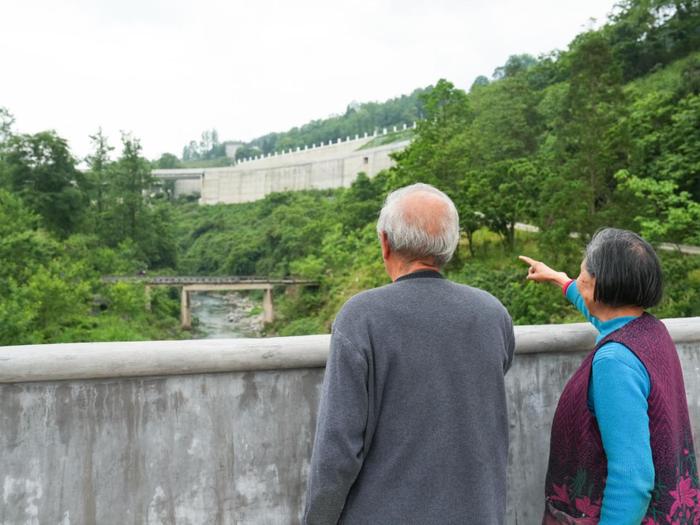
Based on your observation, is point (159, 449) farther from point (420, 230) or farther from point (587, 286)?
point (587, 286)

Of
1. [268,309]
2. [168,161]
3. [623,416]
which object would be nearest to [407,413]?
[623,416]

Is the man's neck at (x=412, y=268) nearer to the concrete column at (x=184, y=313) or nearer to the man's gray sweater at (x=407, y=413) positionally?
the man's gray sweater at (x=407, y=413)

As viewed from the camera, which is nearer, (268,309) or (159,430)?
(159,430)

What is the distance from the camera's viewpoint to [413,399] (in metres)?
1.67

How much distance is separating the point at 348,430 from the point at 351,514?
25cm

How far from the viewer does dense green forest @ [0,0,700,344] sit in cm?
1780

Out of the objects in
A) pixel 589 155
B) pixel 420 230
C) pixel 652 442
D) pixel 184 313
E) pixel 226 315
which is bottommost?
pixel 226 315

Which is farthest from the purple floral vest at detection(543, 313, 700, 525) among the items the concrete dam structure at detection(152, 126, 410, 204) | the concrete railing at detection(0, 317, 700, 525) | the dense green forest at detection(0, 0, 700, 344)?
the concrete dam structure at detection(152, 126, 410, 204)

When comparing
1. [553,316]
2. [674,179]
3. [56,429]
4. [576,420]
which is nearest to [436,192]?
[576,420]

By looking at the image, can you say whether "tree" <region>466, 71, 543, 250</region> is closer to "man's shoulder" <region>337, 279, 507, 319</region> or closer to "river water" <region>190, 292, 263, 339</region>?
"river water" <region>190, 292, 263, 339</region>

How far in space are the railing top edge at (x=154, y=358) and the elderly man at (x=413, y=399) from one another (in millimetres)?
690

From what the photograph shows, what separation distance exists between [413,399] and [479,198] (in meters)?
24.6

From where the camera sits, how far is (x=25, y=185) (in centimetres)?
3575

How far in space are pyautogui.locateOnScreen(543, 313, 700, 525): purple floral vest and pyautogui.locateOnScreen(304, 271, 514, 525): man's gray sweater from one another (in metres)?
0.36
